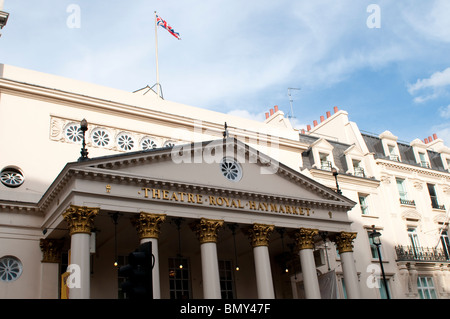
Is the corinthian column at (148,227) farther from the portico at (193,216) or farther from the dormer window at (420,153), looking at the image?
the dormer window at (420,153)

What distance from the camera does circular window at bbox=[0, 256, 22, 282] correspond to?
901 inches

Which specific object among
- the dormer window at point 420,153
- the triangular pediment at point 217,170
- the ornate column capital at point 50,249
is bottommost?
the ornate column capital at point 50,249

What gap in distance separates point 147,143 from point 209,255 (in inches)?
359

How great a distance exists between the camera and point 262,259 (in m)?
25.0

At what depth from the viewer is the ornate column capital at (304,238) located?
26.7m

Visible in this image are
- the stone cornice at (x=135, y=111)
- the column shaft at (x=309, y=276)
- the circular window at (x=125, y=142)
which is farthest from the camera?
the circular window at (x=125, y=142)

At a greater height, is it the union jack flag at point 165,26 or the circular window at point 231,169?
the union jack flag at point 165,26

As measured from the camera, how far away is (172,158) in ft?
79.0

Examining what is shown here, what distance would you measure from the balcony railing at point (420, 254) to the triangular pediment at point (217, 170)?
8.63 meters

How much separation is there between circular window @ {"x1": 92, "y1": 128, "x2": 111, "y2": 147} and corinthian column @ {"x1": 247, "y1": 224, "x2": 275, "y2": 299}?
950 cm

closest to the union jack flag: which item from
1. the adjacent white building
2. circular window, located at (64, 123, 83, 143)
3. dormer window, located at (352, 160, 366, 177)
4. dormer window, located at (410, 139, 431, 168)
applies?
the adjacent white building

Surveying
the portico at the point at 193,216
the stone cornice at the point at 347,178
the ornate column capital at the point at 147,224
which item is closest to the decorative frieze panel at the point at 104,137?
the portico at the point at 193,216

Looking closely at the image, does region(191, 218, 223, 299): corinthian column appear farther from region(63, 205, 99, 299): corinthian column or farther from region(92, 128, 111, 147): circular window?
region(92, 128, 111, 147): circular window
